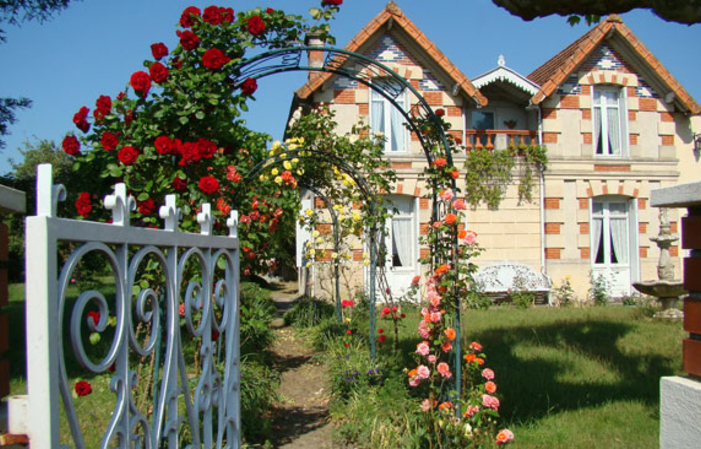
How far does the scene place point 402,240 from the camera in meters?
13.2

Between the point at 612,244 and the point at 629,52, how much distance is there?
4.54 meters

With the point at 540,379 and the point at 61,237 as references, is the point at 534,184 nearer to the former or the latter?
the point at 540,379

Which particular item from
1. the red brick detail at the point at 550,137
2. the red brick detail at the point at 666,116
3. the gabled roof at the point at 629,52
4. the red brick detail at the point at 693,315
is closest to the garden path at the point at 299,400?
the red brick detail at the point at 693,315

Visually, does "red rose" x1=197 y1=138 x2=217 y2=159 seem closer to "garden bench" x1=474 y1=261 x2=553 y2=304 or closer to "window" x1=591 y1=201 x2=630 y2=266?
"garden bench" x1=474 y1=261 x2=553 y2=304

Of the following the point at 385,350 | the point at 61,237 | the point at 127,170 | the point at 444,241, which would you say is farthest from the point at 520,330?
the point at 61,237

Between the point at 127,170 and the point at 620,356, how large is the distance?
20.4 feet

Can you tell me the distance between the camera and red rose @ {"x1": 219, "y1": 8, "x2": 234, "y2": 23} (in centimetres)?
385

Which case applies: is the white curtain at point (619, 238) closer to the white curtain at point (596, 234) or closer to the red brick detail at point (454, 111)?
the white curtain at point (596, 234)

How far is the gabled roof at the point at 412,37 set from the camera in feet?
40.1

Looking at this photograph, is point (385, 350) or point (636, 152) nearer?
point (385, 350)

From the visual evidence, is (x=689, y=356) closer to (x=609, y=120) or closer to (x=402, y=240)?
(x=402, y=240)

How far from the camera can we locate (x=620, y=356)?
7.10 meters

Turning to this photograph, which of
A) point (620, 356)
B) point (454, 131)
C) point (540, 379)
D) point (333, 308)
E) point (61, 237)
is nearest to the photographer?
point (61, 237)

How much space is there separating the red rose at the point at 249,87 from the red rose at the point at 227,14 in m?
0.41
